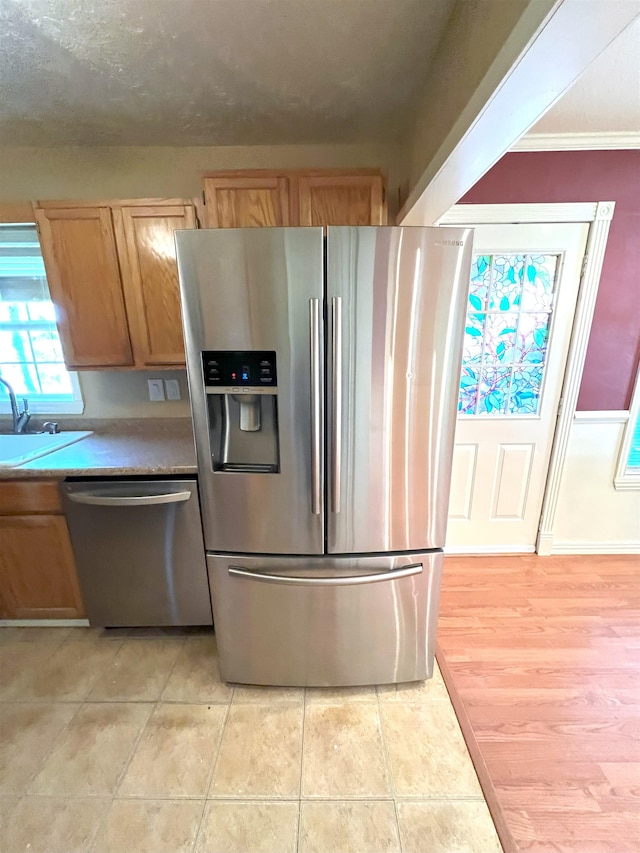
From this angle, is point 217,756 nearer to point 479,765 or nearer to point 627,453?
point 479,765

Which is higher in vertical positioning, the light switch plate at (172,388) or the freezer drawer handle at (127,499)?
the light switch plate at (172,388)

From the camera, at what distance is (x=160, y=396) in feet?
7.17

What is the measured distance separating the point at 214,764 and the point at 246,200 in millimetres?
2372

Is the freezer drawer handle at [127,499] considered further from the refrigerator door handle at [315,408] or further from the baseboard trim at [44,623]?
the baseboard trim at [44,623]

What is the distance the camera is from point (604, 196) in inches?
79.0

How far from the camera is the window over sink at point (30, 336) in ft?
6.68

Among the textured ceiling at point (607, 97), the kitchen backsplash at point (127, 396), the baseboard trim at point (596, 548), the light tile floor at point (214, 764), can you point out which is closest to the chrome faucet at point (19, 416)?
the kitchen backsplash at point (127, 396)

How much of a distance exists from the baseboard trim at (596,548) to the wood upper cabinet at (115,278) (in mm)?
2756

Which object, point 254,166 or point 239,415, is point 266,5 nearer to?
point 254,166

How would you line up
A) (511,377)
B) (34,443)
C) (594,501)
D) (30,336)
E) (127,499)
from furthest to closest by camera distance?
(594,501), (511,377), (30,336), (34,443), (127,499)

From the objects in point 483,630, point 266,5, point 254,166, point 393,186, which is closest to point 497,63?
point 266,5

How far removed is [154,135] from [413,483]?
2162 millimetres

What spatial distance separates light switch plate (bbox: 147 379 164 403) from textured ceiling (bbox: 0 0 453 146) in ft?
4.19

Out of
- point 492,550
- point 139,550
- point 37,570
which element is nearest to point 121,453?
point 139,550
